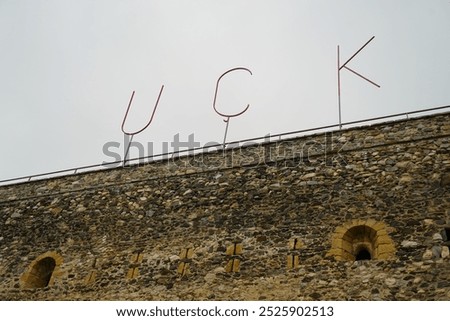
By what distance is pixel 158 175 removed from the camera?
40.4ft

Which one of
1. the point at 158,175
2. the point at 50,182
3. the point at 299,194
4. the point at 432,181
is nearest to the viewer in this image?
the point at 432,181

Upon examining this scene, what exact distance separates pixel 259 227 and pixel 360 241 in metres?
2.00

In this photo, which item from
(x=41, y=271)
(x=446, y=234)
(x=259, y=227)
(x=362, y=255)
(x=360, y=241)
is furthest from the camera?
(x=41, y=271)

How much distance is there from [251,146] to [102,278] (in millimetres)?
4428

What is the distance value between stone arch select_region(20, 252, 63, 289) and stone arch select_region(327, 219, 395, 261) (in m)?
6.33

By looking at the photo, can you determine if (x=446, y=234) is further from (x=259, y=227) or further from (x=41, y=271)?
(x=41, y=271)

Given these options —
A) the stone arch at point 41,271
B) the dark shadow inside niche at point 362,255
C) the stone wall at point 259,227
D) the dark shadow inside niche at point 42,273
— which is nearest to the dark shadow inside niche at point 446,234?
the stone wall at point 259,227

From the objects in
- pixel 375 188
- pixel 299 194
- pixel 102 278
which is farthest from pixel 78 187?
pixel 375 188

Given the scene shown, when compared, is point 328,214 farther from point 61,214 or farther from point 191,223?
point 61,214

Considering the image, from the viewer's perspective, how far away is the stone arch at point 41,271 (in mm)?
11607

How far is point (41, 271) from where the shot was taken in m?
12.0

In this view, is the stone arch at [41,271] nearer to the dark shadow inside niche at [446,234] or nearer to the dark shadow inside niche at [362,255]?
the dark shadow inside niche at [362,255]

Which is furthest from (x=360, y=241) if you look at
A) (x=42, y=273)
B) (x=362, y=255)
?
(x=42, y=273)

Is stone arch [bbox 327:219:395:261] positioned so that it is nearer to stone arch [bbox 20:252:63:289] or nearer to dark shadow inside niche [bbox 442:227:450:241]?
dark shadow inside niche [bbox 442:227:450:241]
